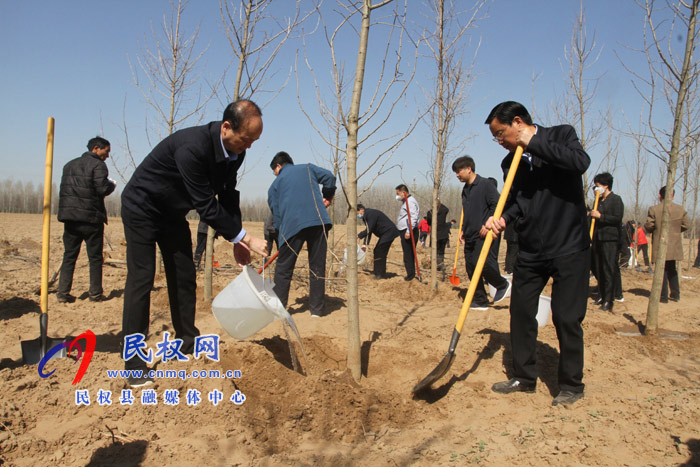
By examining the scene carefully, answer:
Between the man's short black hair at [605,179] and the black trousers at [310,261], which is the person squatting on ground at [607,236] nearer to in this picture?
the man's short black hair at [605,179]

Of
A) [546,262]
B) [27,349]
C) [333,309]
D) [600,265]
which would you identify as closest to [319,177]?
[333,309]

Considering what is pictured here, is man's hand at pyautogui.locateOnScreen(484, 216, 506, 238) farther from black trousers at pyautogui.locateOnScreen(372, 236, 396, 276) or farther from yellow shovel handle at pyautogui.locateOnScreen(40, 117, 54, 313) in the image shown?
black trousers at pyautogui.locateOnScreen(372, 236, 396, 276)

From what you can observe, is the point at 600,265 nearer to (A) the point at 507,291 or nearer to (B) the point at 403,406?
(A) the point at 507,291

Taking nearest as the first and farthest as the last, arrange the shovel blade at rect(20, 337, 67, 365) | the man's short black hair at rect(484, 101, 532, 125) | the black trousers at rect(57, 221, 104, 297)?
the man's short black hair at rect(484, 101, 532, 125) < the shovel blade at rect(20, 337, 67, 365) < the black trousers at rect(57, 221, 104, 297)

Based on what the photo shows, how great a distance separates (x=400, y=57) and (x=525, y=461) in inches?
99.7

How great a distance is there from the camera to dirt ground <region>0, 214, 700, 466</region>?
226cm

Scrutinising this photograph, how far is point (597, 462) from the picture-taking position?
2125mm

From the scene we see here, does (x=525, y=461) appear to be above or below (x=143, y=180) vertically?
below

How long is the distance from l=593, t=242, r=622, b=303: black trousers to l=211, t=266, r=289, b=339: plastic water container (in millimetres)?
5011

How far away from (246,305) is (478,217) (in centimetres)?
364

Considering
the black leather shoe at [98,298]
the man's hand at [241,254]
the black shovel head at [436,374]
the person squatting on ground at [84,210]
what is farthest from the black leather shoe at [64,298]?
the black shovel head at [436,374]

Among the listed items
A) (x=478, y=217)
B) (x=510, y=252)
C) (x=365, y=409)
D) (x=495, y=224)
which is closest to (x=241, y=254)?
(x=365, y=409)

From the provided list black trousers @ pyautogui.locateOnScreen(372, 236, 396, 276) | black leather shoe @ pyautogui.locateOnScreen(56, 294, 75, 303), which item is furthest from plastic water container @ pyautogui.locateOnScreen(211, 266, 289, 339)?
black trousers @ pyautogui.locateOnScreen(372, 236, 396, 276)

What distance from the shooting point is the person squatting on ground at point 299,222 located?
4.86 metres
